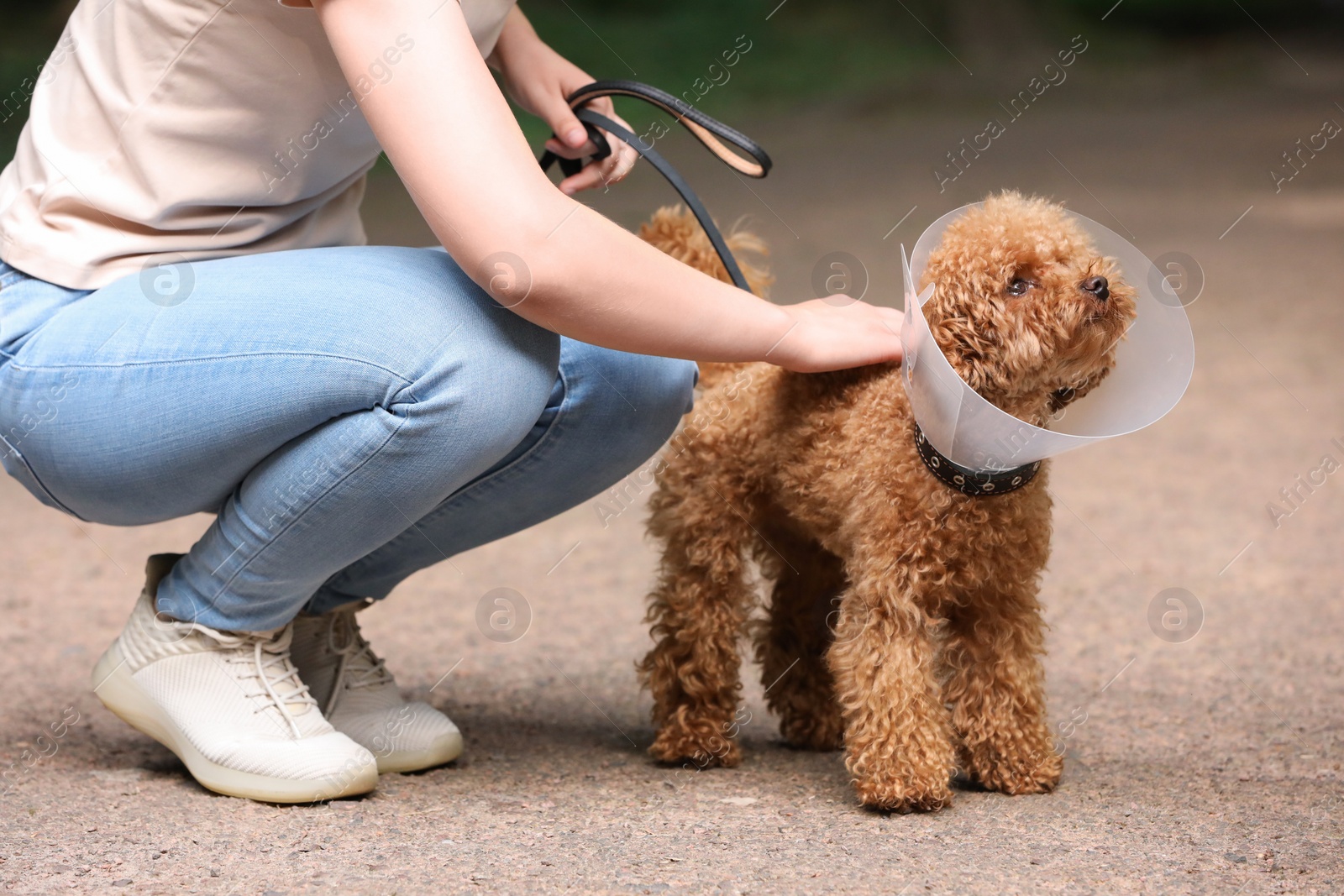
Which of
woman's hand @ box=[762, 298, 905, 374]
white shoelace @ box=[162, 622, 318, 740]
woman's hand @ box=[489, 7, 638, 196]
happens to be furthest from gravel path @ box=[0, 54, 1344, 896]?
woman's hand @ box=[489, 7, 638, 196]

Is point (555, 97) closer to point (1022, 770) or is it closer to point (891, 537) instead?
point (891, 537)

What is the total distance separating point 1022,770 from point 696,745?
1.80ft

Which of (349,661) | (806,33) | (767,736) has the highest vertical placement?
(349,661)

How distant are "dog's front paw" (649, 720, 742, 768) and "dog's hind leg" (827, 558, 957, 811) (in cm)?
33

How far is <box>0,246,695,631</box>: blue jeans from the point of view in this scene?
1828 mm

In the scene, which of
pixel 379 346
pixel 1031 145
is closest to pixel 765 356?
pixel 379 346

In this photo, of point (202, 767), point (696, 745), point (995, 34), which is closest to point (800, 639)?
point (696, 745)

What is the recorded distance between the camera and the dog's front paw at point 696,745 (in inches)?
89.7

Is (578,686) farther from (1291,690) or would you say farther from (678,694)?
(1291,690)

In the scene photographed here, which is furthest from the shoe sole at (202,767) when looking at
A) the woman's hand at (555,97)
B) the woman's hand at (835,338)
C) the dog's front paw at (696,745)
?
the woman's hand at (555,97)

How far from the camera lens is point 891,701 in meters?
1.96

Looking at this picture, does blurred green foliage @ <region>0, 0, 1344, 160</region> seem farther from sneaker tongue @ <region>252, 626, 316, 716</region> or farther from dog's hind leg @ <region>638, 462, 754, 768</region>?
sneaker tongue @ <region>252, 626, 316, 716</region>

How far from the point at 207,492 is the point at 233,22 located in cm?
68

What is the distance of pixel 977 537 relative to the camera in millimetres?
1973
